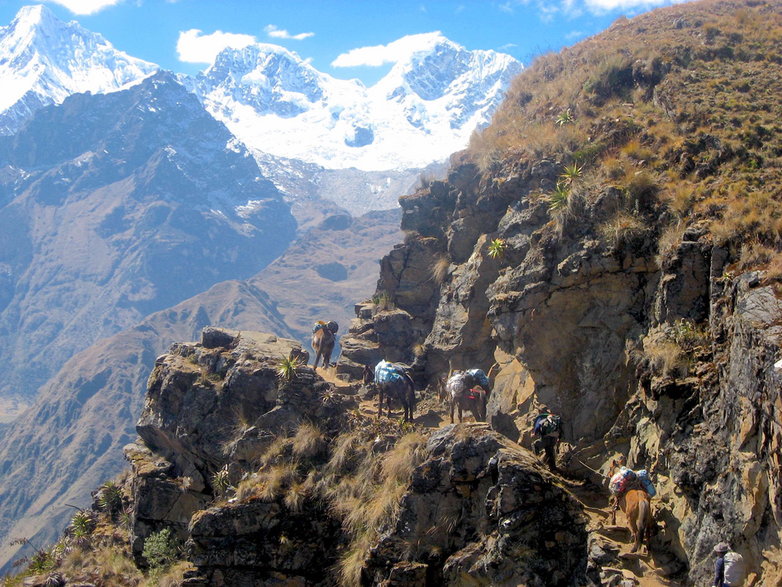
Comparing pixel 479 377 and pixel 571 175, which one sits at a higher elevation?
pixel 571 175

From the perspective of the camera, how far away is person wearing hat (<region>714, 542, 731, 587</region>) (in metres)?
11.2

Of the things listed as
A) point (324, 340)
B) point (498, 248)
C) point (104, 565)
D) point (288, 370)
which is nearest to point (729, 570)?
point (498, 248)

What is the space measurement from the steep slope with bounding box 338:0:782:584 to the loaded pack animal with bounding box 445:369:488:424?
50 cm

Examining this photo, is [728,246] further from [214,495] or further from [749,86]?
[214,495]

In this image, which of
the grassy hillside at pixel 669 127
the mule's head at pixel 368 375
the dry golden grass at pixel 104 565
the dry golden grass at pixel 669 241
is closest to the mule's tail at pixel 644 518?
the grassy hillside at pixel 669 127

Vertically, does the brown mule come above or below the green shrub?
above

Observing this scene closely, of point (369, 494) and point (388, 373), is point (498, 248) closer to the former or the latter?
point (388, 373)

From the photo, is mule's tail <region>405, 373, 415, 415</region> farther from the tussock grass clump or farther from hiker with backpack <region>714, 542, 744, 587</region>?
hiker with backpack <region>714, 542, 744, 587</region>

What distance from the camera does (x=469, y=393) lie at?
1977 cm

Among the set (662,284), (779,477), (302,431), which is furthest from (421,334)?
(779,477)

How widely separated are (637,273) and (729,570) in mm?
8176

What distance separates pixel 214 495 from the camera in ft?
72.1

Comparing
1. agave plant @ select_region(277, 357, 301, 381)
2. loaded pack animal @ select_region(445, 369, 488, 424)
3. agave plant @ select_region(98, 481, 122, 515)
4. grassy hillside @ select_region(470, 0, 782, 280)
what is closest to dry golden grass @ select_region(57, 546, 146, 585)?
agave plant @ select_region(98, 481, 122, 515)

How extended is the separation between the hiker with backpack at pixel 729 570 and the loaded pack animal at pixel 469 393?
8914 mm
